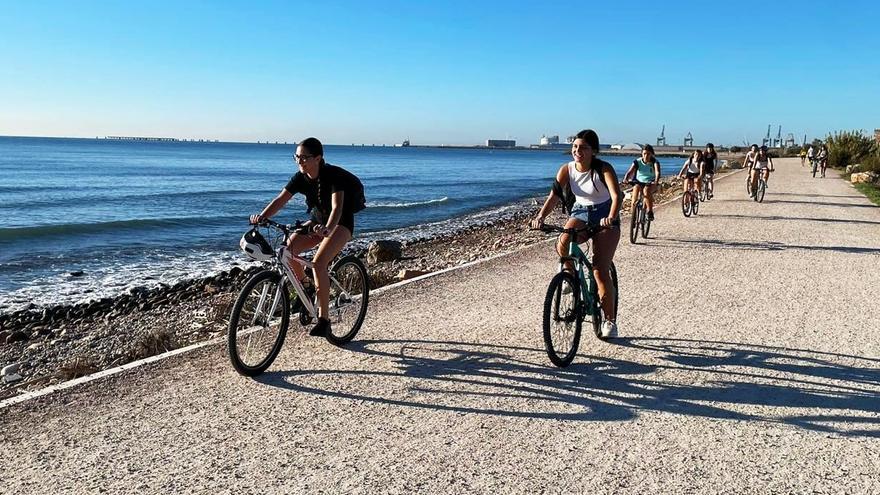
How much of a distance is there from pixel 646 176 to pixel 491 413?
8801 mm

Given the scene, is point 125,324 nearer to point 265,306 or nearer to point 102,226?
point 265,306

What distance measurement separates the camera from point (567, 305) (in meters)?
5.16

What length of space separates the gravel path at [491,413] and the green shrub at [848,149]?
4268 cm

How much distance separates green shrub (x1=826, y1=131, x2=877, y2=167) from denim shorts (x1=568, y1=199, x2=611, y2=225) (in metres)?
44.5

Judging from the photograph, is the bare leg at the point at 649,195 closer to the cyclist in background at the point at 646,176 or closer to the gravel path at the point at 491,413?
the cyclist in background at the point at 646,176

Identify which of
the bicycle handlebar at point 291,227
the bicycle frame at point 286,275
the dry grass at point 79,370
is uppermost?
the bicycle handlebar at point 291,227

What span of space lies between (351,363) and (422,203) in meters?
27.0

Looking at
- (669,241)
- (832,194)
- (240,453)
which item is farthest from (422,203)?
(240,453)

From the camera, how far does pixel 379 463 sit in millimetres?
3557

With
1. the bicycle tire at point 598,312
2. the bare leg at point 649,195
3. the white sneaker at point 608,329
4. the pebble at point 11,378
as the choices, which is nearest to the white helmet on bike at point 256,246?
the bicycle tire at point 598,312

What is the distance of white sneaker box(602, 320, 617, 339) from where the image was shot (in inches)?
227

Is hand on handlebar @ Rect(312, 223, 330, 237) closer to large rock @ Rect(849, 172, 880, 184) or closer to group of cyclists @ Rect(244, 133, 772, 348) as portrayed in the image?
group of cyclists @ Rect(244, 133, 772, 348)

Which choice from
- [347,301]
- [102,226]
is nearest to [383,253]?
[347,301]

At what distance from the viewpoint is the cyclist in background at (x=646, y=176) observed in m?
11.9
